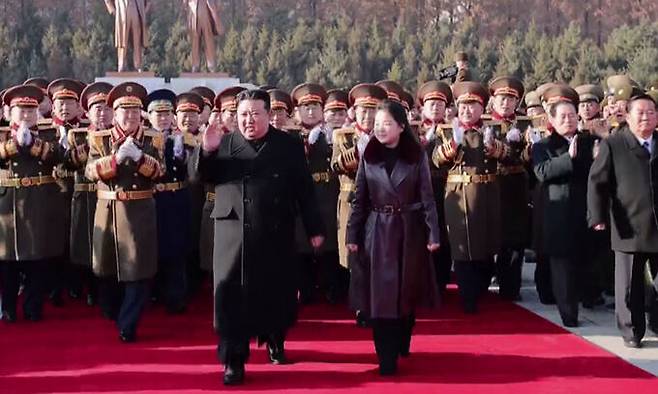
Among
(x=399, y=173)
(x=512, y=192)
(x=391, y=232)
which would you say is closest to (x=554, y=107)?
(x=512, y=192)

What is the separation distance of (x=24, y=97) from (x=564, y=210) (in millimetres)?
3787

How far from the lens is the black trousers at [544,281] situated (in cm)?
748

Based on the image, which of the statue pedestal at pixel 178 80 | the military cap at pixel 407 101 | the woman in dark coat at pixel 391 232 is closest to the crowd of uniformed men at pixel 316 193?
the military cap at pixel 407 101

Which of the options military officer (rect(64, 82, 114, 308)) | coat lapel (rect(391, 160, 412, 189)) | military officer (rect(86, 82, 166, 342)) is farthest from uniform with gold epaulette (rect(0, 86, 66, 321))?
coat lapel (rect(391, 160, 412, 189))

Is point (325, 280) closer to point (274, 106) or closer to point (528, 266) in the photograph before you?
point (274, 106)

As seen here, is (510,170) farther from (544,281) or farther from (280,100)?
(280,100)

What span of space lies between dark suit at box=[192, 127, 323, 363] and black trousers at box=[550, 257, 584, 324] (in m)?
2.17

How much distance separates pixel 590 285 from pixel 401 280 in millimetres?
2659

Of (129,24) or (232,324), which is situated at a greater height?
(129,24)

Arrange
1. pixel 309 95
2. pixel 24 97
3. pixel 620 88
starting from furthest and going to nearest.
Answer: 1. pixel 309 95
2. pixel 620 88
3. pixel 24 97

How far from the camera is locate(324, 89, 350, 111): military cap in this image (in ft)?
25.0

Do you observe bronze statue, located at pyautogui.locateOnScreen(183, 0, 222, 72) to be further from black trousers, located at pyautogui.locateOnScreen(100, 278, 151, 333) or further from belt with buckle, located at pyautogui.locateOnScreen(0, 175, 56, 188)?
black trousers, located at pyautogui.locateOnScreen(100, 278, 151, 333)

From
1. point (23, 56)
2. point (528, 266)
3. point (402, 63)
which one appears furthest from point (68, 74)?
point (528, 266)

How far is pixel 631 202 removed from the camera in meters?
5.79
